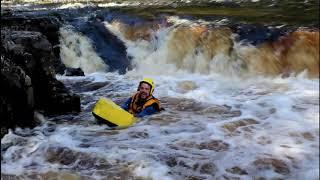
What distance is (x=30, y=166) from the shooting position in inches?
248

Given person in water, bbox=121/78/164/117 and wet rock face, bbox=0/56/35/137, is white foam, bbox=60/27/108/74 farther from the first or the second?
wet rock face, bbox=0/56/35/137

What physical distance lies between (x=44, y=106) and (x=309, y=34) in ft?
17.9

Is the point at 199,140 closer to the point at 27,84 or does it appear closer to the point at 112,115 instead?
the point at 112,115

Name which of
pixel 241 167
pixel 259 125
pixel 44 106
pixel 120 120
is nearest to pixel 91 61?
pixel 44 106

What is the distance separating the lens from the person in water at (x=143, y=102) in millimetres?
8180

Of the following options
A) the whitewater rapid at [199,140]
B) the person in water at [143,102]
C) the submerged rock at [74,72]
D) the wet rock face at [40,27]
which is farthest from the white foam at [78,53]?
the person in water at [143,102]

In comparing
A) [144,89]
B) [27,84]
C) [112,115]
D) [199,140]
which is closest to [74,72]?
[27,84]

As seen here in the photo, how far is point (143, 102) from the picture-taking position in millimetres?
8422

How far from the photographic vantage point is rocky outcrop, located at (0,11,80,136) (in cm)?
768

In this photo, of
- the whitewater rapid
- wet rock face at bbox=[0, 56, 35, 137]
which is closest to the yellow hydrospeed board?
the whitewater rapid

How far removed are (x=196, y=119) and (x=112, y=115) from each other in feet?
4.37

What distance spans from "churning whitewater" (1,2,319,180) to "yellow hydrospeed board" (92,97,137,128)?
16 cm

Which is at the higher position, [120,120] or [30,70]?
[30,70]

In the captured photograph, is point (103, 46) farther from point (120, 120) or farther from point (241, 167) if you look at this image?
point (241, 167)
